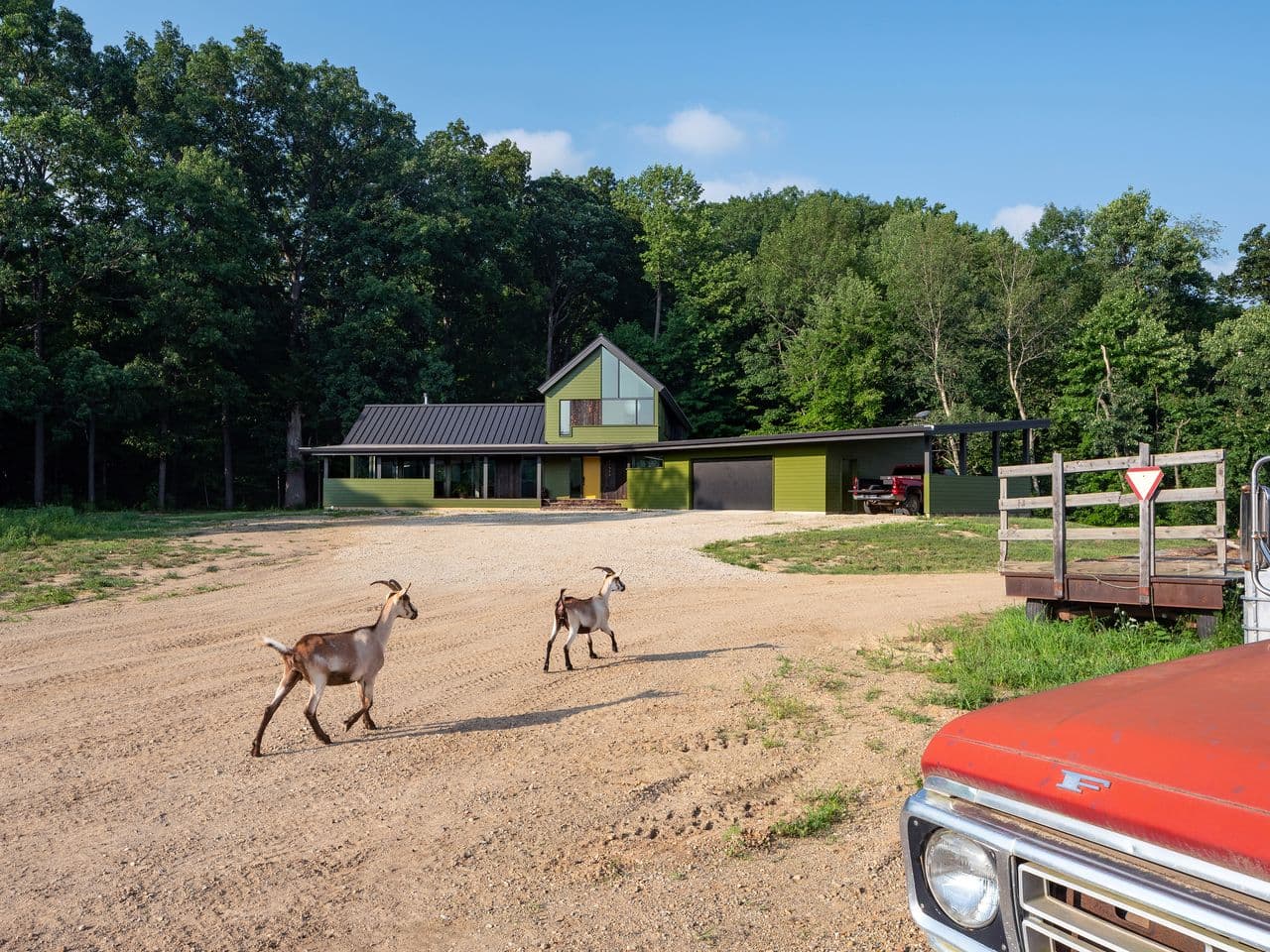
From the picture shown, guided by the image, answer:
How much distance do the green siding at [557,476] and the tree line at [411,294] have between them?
11367 millimetres

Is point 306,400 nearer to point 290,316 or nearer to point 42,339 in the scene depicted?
point 290,316

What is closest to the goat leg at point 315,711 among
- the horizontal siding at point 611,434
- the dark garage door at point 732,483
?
the dark garage door at point 732,483

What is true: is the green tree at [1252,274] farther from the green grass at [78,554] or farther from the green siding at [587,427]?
the green grass at [78,554]

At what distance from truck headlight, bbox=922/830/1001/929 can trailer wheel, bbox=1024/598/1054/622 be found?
306 inches

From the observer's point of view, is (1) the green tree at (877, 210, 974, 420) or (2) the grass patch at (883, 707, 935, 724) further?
(1) the green tree at (877, 210, 974, 420)

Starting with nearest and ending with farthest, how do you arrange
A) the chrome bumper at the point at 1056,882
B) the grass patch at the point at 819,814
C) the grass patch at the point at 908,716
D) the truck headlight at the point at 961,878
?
the chrome bumper at the point at 1056,882
the truck headlight at the point at 961,878
the grass patch at the point at 819,814
the grass patch at the point at 908,716

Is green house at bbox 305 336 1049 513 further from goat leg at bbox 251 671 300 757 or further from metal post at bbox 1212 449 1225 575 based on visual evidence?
goat leg at bbox 251 671 300 757

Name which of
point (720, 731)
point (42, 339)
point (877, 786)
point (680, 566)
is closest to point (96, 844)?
point (720, 731)

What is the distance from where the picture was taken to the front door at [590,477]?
39.9 metres

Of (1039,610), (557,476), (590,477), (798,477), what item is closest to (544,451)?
(557,476)

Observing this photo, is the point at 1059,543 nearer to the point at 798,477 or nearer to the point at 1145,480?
the point at 1145,480

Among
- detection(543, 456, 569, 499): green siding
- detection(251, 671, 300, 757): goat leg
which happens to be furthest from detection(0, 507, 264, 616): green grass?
detection(543, 456, 569, 499): green siding

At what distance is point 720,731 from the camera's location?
6180mm

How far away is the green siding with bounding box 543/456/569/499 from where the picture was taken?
40.2m
